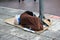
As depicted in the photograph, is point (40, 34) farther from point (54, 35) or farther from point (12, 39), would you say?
point (12, 39)

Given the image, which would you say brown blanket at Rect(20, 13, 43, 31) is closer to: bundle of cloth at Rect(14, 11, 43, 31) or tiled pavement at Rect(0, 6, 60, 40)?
bundle of cloth at Rect(14, 11, 43, 31)

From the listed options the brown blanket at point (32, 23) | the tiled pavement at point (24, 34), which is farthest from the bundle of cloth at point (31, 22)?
the tiled pavement at point (24, 34)

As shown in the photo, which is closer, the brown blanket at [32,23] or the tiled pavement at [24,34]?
the tiled pavement at [24,34]

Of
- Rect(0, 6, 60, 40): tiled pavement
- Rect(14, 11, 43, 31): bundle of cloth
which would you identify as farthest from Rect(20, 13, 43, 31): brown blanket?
Rect(0, 6, 60, 40): tiled pavement

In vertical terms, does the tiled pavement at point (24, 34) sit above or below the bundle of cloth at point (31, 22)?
below

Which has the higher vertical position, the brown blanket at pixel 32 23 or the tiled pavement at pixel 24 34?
the brown blanket at pixel 32 23

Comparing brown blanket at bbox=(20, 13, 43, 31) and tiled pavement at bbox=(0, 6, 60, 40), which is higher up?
brown blanket at bbox=(20, 13, 43, 31)

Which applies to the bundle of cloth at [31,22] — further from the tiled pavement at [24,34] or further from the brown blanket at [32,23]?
the tiled pavement at [24,34]

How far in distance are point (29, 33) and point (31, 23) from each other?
0.79 ft

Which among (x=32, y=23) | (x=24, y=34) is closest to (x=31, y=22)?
(x=32, y=23)

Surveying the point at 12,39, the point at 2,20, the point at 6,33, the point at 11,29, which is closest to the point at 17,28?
the point at 11,29

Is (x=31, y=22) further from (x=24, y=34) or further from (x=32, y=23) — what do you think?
(x=24, y=34)

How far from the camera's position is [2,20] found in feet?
11.1

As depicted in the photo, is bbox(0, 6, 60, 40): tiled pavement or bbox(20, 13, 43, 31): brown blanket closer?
bbox(0, 6, 60, 40): tiled pavement
